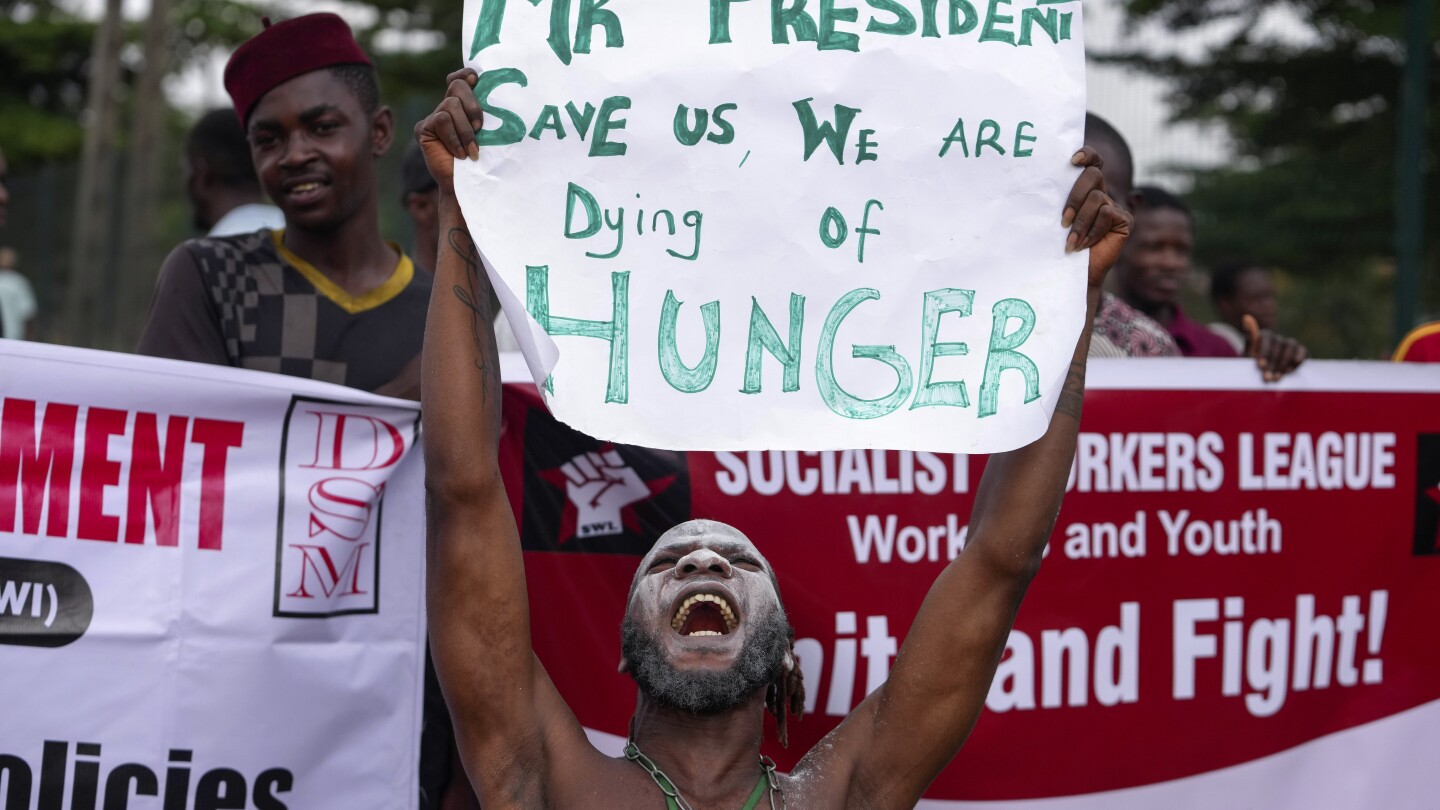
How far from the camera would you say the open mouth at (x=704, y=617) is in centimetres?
297

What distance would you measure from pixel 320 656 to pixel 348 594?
0.49ft

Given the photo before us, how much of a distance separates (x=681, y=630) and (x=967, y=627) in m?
0.54

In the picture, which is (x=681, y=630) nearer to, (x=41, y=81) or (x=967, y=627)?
(x=967, y=627)

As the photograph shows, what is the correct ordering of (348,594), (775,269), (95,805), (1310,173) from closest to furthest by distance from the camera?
(775,269) < (95,805) < (348,594) < (1310,173)

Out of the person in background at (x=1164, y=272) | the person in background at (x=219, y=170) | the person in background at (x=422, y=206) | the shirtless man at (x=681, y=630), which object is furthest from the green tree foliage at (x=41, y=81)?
the shirtless man at (x=681, y=630)

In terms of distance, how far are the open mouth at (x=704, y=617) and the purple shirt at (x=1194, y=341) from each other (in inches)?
107

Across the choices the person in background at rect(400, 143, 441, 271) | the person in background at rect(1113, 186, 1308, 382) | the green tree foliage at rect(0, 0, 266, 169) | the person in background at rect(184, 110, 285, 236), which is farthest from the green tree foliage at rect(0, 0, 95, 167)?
the person in background at rect(1113, 186, 1308, 382)

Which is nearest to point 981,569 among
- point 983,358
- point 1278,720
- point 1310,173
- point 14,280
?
point 983,358

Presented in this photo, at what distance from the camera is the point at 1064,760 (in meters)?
3.83

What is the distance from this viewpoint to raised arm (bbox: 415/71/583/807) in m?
2.80

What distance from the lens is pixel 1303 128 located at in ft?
30.5

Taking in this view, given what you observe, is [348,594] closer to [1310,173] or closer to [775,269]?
[775,269]

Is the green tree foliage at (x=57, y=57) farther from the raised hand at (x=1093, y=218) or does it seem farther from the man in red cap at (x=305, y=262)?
the raised hand at (x=1093, y=218)

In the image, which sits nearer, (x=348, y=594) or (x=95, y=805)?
(x=95, y=805)
